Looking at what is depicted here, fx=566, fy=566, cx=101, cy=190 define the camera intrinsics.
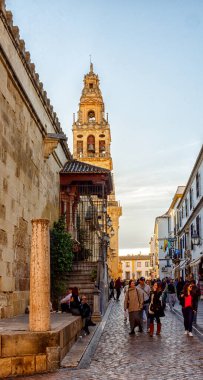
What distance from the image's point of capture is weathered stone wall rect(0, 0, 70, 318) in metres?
13.1

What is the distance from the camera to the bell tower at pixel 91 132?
6650 centimetres

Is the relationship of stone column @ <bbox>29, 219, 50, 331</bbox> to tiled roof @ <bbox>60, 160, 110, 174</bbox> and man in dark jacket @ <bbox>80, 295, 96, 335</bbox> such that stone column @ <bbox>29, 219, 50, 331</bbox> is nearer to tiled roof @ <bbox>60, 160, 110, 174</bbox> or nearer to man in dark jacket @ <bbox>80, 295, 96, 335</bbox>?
man in dark jacket @ <bbox>80, 295, 96, 335</bbox>

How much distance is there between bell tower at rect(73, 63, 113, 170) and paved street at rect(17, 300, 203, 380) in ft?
171

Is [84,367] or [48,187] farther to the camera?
[48,187]

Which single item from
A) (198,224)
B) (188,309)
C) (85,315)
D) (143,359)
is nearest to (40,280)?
(143,359)

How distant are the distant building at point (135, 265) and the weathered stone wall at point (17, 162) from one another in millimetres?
141675

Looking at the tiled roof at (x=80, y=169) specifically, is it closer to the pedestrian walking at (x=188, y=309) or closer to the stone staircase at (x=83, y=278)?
the stone staircase at (x=83, y=278)

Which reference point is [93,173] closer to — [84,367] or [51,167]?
[51,167]

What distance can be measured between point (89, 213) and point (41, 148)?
10.2 meters

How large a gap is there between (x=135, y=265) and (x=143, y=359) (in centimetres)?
15001

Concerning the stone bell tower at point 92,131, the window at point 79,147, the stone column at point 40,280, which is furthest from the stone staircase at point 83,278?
the window at point 79,147

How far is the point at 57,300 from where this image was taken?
751 inches

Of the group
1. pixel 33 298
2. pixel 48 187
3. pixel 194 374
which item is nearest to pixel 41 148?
pixel 48 187

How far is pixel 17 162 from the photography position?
48.3ft
